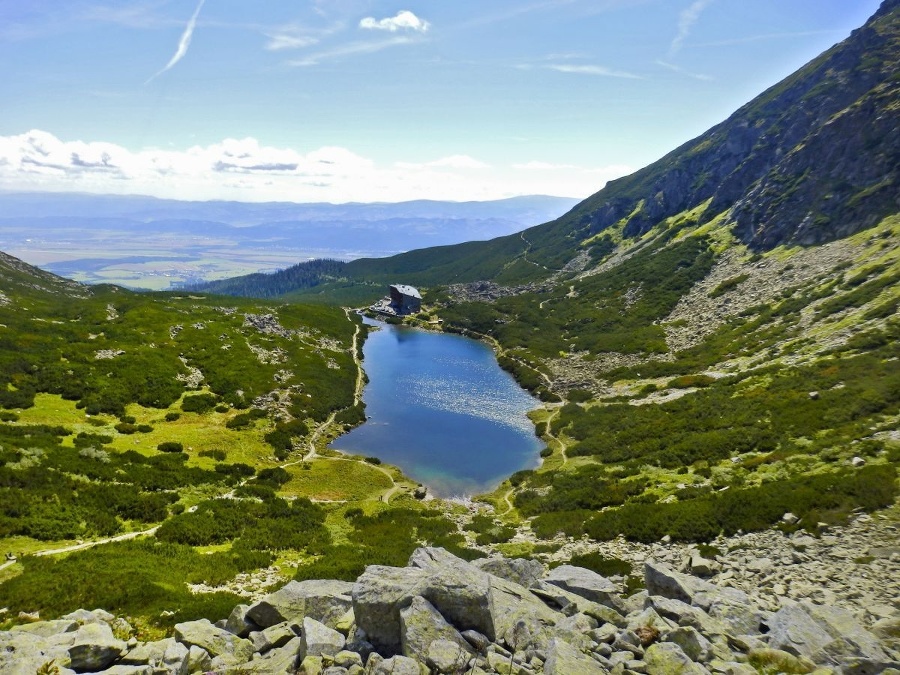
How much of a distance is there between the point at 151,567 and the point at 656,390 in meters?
58.2

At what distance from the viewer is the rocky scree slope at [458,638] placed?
39.8 feet

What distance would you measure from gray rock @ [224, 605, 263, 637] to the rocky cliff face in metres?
111

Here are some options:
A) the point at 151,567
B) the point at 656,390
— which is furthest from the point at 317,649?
the point at 656,390

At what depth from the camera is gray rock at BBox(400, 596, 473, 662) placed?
12.5m

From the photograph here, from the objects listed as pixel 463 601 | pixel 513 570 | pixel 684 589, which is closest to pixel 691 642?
pixel 684 589

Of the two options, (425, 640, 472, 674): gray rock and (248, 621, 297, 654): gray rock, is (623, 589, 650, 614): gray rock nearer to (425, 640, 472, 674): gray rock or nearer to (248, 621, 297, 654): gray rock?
(425, 640, 472, 674): gray rock

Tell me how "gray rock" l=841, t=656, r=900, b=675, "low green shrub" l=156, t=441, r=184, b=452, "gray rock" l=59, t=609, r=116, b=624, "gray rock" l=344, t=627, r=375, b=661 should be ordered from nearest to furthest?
"gray rock" l=841, t=656, r=900, b=675, "gray rock" l=344, t=627, r=375, b=661, "gray rock" l=59, t=609, r=116, b=624, "low green shrub" l=156, t=441, r=184, b=452

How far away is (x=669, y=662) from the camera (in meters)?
12.3

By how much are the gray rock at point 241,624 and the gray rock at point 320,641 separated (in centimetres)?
311

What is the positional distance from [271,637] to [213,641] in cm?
157

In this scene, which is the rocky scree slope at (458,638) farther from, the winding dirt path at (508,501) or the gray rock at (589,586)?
the winding dirt path at (508,501)

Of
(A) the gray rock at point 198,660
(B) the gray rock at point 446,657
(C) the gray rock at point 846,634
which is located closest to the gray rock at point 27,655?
(A) the gray rock at point 198,660

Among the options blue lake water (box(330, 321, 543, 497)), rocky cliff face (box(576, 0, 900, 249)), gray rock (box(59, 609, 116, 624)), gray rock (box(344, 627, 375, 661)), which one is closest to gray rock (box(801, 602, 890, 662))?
gray rock (box(344, 627, 375, 661))

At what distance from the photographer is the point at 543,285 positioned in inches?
6161
